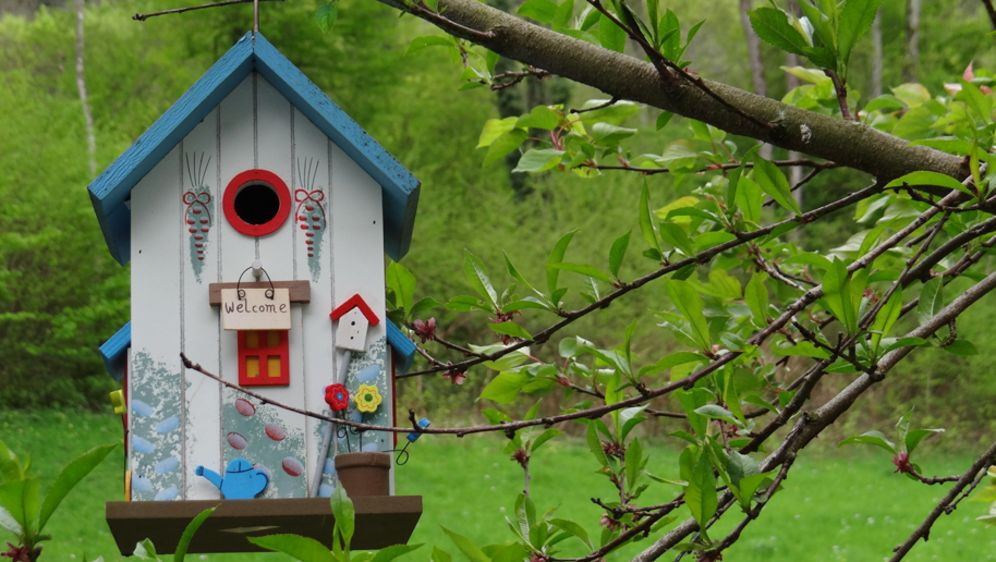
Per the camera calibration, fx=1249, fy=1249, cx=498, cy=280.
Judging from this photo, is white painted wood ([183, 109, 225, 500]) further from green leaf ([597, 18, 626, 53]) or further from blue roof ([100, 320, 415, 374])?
green leaf ([597, 18, 626, 53])

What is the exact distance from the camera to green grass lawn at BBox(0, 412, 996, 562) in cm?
931

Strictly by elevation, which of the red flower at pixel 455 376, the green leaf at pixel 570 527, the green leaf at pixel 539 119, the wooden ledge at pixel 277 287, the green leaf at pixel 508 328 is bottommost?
the green leaf at pixel 570 527

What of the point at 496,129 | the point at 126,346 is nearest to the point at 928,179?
the point at 496,129

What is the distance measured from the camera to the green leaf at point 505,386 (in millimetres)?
1521

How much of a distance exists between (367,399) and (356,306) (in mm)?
157

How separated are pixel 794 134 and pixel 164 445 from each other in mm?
1228

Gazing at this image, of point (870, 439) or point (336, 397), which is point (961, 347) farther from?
point (336, 397)

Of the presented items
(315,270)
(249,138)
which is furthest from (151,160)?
(315,270)

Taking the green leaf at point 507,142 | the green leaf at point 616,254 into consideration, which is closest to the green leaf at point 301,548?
the green leaf at point 616,254

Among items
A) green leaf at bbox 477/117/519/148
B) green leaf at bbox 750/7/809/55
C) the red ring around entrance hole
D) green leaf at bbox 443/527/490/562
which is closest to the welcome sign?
the red ring around entrance hole

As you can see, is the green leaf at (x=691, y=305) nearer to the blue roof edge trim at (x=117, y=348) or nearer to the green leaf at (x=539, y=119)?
the green leaf at (x=539, y=119)

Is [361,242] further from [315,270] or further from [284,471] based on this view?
[284,471]

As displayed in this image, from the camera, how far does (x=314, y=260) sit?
7.06 feet

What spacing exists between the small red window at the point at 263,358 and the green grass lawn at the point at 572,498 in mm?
6495
